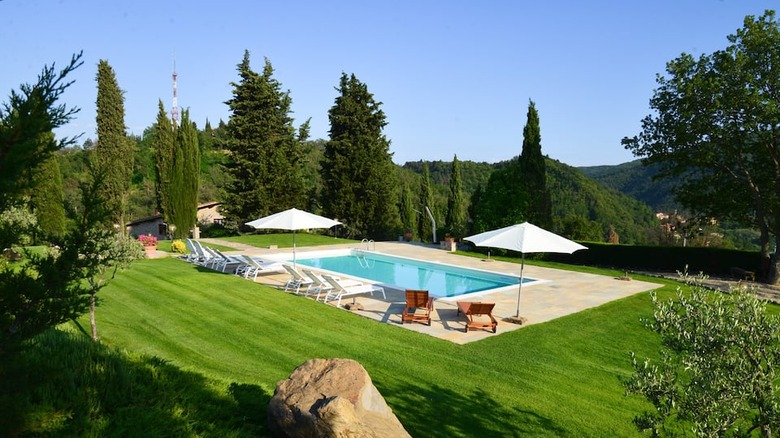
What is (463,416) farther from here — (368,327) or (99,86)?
(99,86)

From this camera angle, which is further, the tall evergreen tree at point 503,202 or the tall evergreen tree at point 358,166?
the tall evergreen tree at point 358,166

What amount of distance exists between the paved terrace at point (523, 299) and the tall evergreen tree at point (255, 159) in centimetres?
1532

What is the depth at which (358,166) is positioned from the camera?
29.0 meters

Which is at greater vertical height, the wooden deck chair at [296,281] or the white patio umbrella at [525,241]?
the white patio umbrella at [525,241]

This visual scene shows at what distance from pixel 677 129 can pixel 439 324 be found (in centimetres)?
1357

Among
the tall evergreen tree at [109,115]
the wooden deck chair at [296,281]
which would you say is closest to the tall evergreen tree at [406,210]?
the tall evergreen tree at [109,115]

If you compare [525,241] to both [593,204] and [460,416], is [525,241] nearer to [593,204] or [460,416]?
[460,416]

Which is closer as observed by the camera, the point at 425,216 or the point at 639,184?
the point at 425,216

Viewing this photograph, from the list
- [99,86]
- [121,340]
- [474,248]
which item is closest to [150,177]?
[99,86]

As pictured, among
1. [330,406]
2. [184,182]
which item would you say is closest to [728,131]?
[330,406]

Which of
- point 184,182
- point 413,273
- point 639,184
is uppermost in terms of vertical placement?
point 639,184

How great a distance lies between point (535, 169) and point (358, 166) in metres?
11.5

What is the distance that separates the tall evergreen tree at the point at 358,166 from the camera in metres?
29.0

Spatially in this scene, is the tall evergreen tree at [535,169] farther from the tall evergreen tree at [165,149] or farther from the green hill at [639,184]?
the green hill at [639,184]
